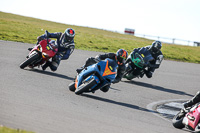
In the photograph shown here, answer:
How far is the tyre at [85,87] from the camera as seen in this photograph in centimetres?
1004

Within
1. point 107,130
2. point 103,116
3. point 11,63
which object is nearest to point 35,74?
point 11,63

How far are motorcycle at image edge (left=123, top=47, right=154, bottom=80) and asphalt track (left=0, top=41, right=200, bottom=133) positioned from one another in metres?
0.32

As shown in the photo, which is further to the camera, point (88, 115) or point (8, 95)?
point (8, 95)

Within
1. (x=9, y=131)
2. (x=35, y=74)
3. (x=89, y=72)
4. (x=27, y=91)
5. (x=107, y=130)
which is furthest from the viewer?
(x=35, y=74)

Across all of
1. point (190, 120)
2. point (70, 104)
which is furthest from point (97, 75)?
point (190, 120)

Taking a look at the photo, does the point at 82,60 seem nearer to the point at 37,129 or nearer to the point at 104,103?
the point at 104,103

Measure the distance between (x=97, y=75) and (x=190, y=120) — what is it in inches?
127

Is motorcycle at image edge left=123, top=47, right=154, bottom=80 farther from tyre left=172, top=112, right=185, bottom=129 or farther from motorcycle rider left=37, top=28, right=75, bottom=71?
Result: tyre left=172, top=112, right=185, bottom=129

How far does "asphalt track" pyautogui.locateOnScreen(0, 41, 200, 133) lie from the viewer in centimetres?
680

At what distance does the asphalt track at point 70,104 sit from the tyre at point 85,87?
0.21 meters

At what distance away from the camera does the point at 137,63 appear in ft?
51.3

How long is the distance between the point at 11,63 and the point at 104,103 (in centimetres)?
579

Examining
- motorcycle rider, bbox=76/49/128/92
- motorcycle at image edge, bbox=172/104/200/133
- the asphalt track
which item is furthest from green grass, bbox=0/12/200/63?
motorcycle at image edge, bbox=172/104/200/133

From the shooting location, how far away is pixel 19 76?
39.1 feet
